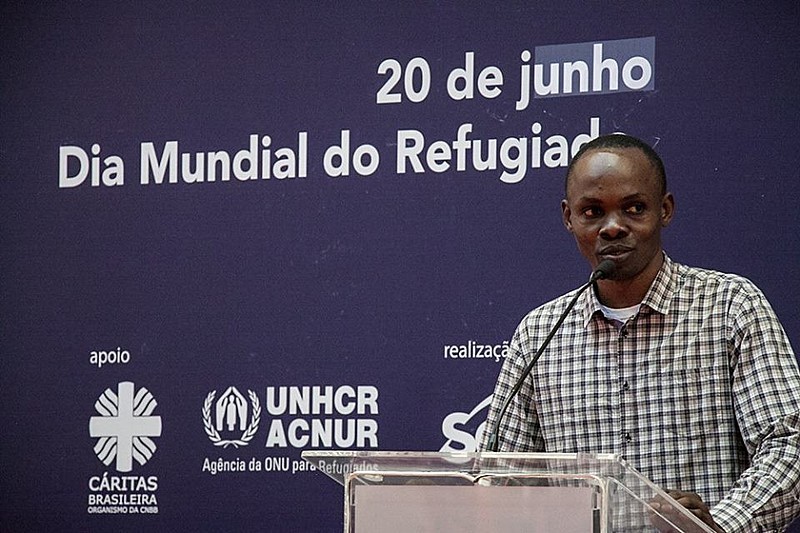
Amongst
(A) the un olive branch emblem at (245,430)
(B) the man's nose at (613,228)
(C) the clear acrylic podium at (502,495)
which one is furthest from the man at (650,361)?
(A) the un olive branch emblem at (245,430)

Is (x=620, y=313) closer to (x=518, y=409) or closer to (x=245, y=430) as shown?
(x=518, y=409)

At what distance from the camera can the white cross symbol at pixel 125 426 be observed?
151 inches

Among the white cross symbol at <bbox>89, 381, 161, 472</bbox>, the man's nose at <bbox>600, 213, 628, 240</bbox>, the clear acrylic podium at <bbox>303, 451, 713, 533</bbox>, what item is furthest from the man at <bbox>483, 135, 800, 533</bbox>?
the white cross symbol at <bbox>89, 381, 161, 472</bbox>

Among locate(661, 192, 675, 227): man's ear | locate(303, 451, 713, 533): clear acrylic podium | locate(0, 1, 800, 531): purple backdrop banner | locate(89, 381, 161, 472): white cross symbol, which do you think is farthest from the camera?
locate(89, 381, 161, 472): white cross symbol

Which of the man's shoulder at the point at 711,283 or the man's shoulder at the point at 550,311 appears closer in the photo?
the man's shoulder at the point at 711,283

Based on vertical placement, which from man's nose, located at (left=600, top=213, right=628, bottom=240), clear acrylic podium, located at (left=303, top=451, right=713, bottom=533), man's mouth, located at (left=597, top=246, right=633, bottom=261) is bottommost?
clear acrylic podium, located at (left=303, top=451, right=713, bottom=533)

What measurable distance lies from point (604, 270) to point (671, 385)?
0.31m

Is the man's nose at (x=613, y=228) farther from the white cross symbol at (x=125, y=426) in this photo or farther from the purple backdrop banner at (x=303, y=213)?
the white cross symbol at (x=125, y=426)

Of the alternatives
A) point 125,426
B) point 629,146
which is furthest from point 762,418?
point 125,426

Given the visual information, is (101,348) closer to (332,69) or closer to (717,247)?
(332,69)

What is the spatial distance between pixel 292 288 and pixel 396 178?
0.42 metres

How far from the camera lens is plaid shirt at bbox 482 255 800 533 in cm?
244

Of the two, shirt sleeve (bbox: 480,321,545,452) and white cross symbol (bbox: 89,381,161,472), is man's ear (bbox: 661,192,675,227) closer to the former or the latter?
shirt sleeve (bbox: 480,321,545,452)

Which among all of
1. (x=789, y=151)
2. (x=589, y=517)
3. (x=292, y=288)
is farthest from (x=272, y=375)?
(x=589, y=517)
